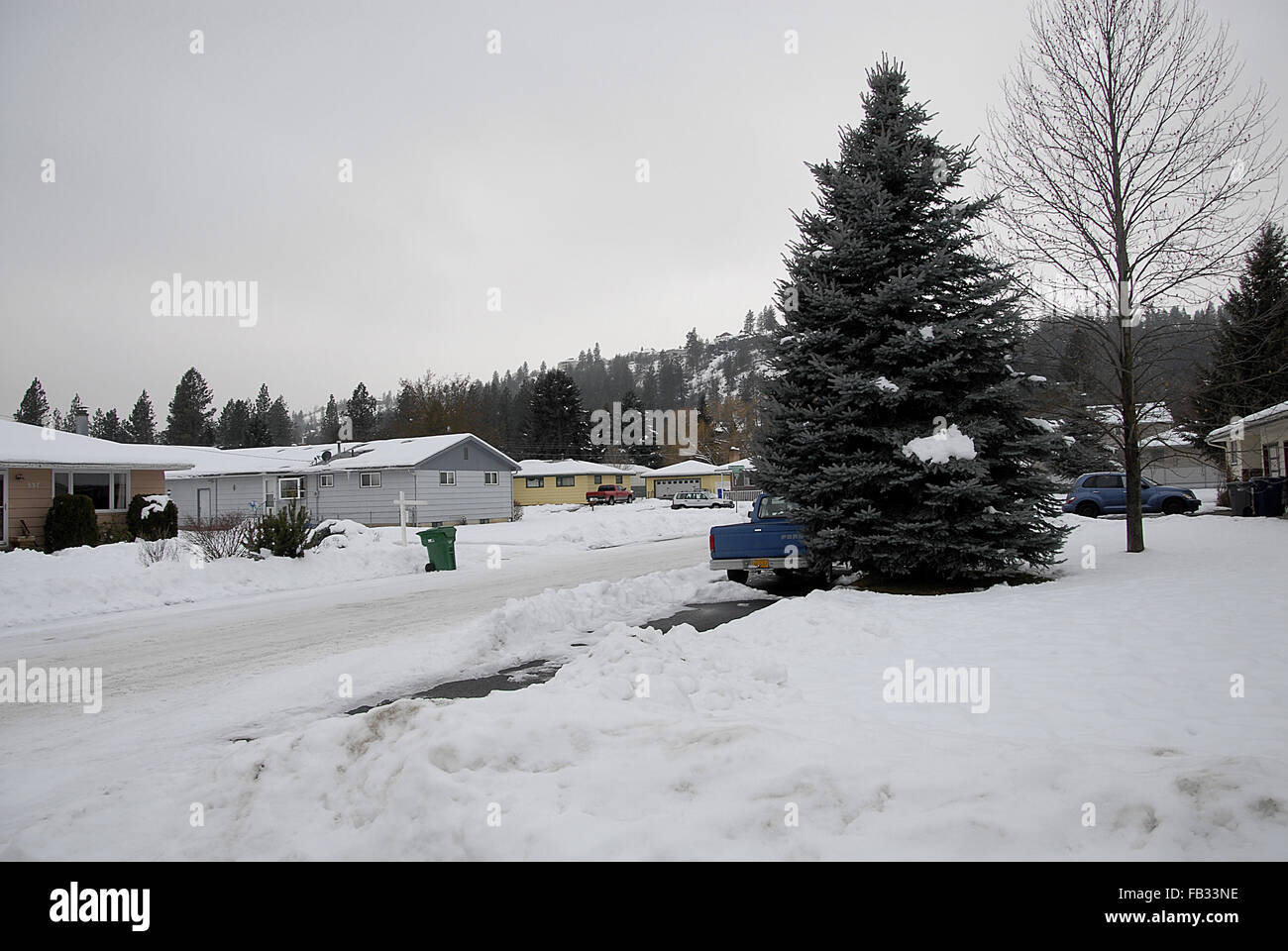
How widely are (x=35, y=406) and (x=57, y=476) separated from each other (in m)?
93.6

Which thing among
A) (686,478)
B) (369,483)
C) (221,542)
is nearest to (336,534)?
(221,542)

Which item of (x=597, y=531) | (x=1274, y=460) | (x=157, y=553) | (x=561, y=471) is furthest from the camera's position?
(x=561, y=471)

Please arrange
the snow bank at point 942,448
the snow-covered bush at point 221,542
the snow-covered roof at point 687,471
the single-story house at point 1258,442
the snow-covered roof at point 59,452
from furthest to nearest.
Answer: the snow-covered roof at point 687,471
the snow-covered roof at point 59,452
the single-story house at point 1258,442
the snow-covered bush at point 221,542
the snow bank at point 942,448

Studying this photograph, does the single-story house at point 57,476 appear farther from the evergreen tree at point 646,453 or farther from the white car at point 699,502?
the evergreen tree at point 646,453

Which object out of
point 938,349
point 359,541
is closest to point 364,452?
point 359,541

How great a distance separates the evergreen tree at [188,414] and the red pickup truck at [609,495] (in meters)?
55.6


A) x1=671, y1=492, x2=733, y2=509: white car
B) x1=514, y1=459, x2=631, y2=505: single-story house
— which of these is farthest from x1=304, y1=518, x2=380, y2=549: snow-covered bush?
x1=514, y1=459, x2=631, y2=505: single-story house

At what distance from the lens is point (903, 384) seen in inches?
440

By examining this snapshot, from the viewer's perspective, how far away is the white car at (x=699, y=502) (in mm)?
47588

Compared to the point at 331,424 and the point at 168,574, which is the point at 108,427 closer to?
the point at 331,424

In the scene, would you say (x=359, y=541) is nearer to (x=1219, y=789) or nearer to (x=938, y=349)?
(x=938, y=349)

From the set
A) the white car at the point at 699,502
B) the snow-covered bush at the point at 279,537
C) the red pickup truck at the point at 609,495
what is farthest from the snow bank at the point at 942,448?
the red pickup truck at the point at 609,495

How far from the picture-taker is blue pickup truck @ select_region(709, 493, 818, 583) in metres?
12.2
